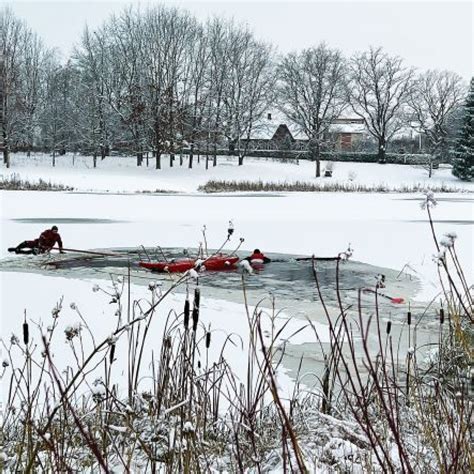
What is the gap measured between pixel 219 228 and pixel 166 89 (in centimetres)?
2665

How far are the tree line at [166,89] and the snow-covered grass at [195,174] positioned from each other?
3.92 ft

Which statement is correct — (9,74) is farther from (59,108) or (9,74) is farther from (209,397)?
(209,397)

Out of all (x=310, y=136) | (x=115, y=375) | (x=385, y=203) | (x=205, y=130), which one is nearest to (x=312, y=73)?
(x=310, y=136)

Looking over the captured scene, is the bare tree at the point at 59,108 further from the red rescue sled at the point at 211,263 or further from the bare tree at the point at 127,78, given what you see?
the red rescue sled at the point at 211,263

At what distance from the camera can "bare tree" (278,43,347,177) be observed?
1679 inches

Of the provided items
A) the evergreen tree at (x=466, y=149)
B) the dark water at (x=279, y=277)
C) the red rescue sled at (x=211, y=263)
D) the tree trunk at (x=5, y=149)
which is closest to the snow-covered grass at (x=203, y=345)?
the dark water at (x=279, y=277)

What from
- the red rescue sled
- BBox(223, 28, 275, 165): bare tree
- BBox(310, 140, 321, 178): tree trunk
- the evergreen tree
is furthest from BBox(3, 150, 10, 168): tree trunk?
the red rescue sled

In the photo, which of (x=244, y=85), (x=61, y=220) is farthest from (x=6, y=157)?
(x=61, y=220)

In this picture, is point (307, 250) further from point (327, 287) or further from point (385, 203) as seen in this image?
point (385, 203)

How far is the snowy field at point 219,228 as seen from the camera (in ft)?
25.7

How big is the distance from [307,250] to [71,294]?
5311mm

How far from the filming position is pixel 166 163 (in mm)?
40781

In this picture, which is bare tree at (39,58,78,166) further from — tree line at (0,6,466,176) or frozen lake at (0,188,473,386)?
frozen lake at (0,188,473,386)

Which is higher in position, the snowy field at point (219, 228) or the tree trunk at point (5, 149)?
the tree trunk at point (5, 149)
